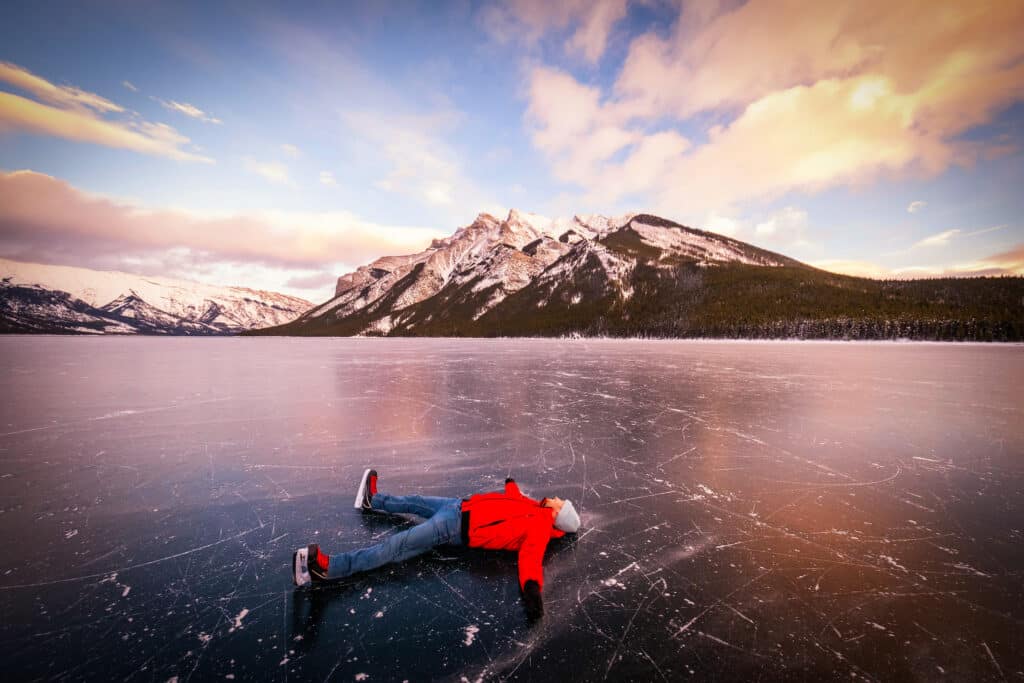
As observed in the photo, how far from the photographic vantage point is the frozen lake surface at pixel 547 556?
10.6 ft

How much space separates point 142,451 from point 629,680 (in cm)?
959

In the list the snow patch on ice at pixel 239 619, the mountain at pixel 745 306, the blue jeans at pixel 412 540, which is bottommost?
the snow patch on ice at pixel 239 619

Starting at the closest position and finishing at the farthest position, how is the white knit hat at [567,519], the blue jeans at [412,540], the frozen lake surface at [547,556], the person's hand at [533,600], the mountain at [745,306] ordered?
the frozen lake surface at [547,556] < the person's hand at [533,600] < the blue jeans at [412,540] < the white knit hat at [567,519] < the mountain at [745,306]

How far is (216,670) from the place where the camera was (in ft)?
10.2

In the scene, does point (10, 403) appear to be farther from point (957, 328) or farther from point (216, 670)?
point (957, 328)

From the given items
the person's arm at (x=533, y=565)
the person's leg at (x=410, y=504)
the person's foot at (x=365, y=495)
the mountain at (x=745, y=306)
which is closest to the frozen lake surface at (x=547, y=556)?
the person's arm at (x=533, y=565)

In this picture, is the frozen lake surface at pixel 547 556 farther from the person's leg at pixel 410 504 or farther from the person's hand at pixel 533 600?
the person's leg at pixel 410 504

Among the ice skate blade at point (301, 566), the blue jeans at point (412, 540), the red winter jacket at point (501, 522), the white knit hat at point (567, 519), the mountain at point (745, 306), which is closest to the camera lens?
the ice skate blade at point (301, 566)

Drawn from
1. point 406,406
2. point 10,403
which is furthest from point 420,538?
point 10,403

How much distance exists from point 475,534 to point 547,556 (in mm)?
864

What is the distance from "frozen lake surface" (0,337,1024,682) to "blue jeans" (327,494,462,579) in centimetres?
18

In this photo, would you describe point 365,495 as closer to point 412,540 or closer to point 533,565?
point 412,540

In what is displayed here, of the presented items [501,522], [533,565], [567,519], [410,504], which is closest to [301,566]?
[410,504]

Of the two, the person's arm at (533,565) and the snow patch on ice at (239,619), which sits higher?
the person's arm at (533,565)
